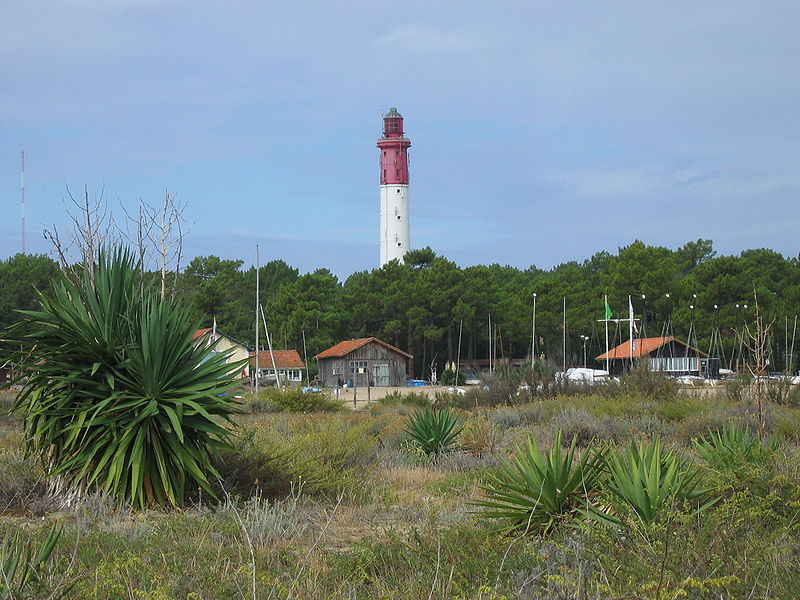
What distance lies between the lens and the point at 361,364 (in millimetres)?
67812

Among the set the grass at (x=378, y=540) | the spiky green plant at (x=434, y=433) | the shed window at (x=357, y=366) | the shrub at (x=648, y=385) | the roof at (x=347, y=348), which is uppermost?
the roof at (x=347, y=348)

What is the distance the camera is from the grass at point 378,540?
5754mm

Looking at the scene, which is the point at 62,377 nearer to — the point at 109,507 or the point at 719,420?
the point at 109,507

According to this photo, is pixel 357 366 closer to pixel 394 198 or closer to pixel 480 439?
pixel 394 198

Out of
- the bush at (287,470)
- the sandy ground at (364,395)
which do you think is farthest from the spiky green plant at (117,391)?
the sandy ground at (364,395)

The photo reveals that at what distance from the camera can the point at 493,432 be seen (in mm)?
16641

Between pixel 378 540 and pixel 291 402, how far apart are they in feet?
69.2

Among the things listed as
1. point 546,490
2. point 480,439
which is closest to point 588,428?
point 480,439

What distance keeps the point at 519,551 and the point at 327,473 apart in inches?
186

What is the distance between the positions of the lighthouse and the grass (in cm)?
7278

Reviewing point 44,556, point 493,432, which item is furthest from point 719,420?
point 44,556

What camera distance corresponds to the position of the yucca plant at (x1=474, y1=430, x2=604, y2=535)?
26.4 ft

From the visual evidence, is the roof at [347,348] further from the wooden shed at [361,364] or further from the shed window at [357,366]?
the shed window at [357,366]

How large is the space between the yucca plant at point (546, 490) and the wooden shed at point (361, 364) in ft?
191
